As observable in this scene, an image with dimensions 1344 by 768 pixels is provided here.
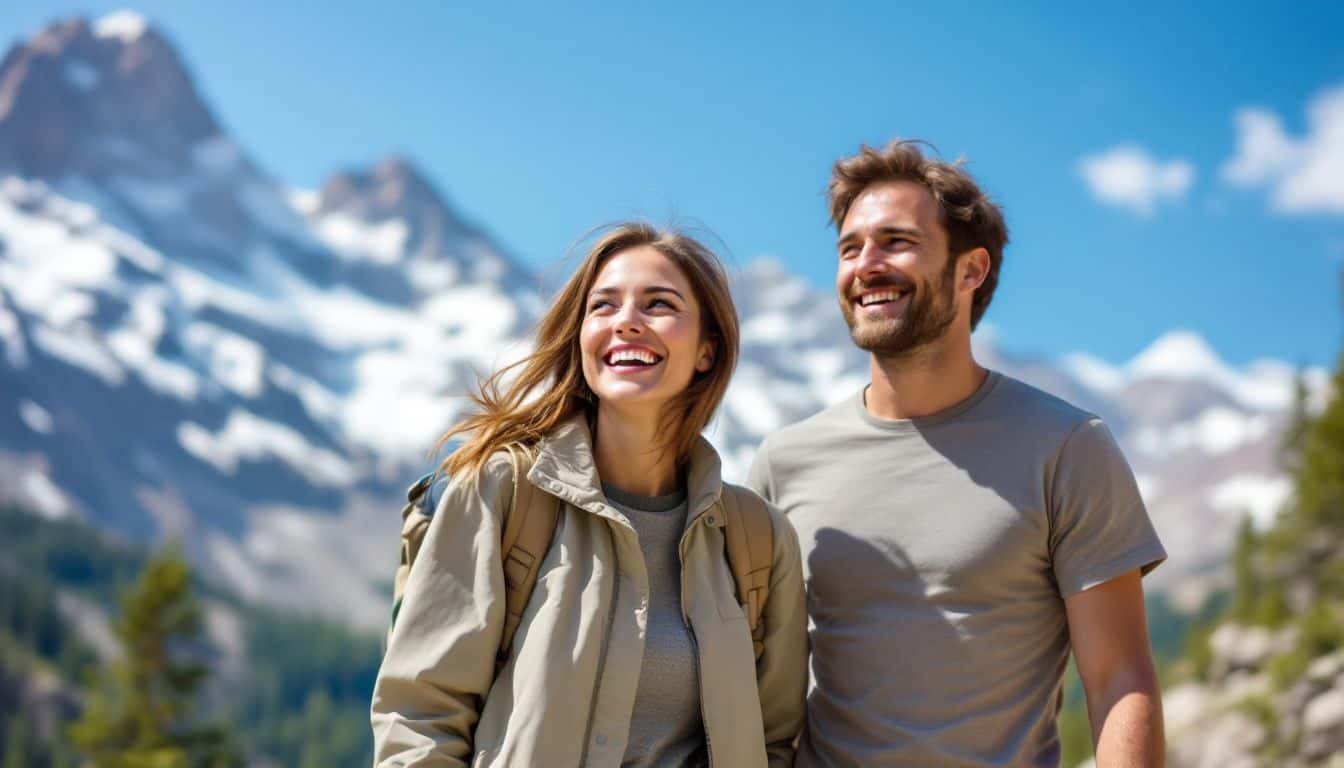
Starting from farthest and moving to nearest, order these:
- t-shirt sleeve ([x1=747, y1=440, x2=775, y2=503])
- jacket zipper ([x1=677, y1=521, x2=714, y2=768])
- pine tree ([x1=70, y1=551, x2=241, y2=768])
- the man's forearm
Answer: pine tree ([x1=70, y1=551, x2=241, y2=768]) → t-shirt sleeve ([x1=747, y1=440, x2=775, y2=503]) → the man's forearm → jacket zipper ([x1=677, y1=521, x2=714, y2=768])

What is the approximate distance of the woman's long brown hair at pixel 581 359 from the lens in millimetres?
5176

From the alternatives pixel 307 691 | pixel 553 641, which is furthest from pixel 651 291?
pixel 307 691

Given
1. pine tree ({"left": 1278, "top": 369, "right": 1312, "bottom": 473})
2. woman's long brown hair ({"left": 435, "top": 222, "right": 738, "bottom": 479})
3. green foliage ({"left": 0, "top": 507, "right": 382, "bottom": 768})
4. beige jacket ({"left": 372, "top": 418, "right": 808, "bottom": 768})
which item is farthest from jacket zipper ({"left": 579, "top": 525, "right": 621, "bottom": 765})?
green foliage ({"left": 0, "top": 507, "right": 382, "bottom": 768})

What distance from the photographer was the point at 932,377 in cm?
577

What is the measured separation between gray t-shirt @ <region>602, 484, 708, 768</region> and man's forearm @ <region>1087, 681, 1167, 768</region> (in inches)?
70.0

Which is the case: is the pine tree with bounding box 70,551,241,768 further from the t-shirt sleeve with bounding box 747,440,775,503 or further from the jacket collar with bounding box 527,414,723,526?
the jacket collar with bounding box 527,414,723,526

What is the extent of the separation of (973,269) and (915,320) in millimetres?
539

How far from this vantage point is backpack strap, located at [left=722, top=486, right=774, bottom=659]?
502 centimetres

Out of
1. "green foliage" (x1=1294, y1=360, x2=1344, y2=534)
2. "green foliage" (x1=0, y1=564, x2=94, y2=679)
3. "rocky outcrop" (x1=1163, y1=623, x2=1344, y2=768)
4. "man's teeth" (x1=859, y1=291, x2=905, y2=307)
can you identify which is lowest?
"man's teeth" (x1=859, y1=291, x2=905, y2=307)

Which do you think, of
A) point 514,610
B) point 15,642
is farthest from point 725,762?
point 15,642

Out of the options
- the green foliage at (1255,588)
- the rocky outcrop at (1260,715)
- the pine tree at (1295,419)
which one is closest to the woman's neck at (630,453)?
the rocky outcrop at (1260,715)

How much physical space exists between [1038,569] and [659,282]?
218 cm

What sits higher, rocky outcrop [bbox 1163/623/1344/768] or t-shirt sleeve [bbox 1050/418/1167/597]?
rocky outcrop [bbox 1163/623/1344/768]

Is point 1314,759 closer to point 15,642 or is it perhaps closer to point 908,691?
point 908,691
